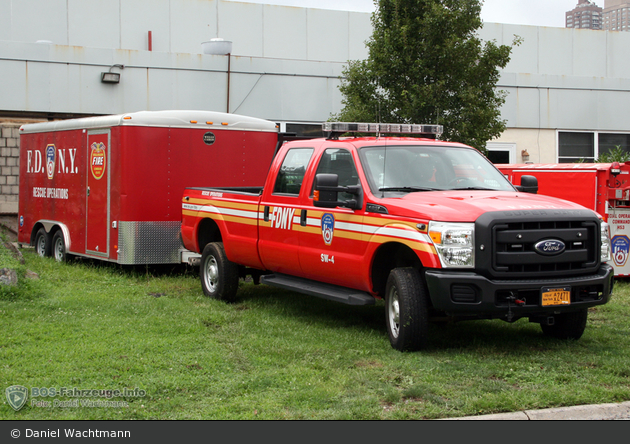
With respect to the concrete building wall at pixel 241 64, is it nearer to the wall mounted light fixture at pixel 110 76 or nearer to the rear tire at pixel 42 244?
the wall mounted light fixture at pixel 110 76

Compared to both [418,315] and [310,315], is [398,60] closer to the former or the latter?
[310,315]

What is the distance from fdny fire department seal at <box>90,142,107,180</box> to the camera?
40.0 feet

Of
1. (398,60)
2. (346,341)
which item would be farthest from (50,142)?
(346,341)

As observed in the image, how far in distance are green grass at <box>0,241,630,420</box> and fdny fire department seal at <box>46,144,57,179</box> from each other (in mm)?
4573

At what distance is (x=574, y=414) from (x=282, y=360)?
264 centimetres

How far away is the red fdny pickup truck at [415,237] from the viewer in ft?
20.9

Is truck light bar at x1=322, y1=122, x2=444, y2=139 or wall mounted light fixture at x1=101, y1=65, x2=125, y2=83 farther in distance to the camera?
wall mounted light fixture at x1=101, y1=65, x2=125, y2=83

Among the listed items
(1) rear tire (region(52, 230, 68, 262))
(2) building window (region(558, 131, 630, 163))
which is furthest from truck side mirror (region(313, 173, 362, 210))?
(2) building window (region(558, 131, 630, 163))

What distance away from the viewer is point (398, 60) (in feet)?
44.7

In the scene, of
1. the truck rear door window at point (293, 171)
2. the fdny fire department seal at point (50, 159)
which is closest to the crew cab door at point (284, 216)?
the truck rear door window at point (293, 171)

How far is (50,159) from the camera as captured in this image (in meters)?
14.0

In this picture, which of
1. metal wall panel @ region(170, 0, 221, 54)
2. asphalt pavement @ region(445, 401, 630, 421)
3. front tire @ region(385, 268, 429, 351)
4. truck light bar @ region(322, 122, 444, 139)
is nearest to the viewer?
asphalt pavement @ region(445, 401, 630, 421)

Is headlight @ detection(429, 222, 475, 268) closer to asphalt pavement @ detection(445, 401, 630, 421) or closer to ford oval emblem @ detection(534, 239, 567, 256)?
ford oval emblem @ detection(534, 239, 567, 256)

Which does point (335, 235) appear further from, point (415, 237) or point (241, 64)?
point (241, 64)
